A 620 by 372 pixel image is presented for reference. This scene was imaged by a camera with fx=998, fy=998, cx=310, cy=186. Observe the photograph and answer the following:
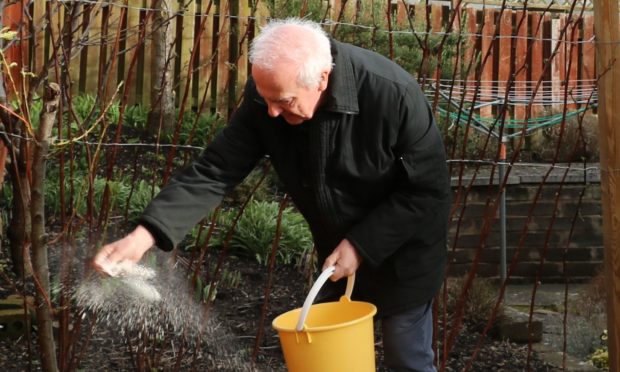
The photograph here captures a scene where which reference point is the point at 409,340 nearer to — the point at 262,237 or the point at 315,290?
the point at 315,290

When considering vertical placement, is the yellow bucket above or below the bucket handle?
below

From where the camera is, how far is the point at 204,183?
3.21m

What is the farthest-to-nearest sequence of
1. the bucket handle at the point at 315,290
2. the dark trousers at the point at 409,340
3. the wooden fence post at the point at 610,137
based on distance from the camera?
the wooden fence post at the point at 610,137 → the dark trousers at the point at 409,340 → the bucket handle at the point at 315,290

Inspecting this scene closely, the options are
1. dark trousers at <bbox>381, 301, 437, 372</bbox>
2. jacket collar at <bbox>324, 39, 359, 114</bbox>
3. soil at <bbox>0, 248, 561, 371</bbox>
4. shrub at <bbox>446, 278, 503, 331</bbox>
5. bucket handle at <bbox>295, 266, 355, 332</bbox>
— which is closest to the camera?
bucket handle at <bbox>295, 266, 355, 332</bbox>

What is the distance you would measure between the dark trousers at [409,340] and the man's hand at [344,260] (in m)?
0.35

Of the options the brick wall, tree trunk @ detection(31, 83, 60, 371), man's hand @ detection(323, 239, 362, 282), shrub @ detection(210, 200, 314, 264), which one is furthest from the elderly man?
the brick wall

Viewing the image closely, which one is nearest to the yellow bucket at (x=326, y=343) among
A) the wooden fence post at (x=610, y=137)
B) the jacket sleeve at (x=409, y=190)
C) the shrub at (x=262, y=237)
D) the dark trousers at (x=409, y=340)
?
the jacket sleeve at (x=409, y=190)

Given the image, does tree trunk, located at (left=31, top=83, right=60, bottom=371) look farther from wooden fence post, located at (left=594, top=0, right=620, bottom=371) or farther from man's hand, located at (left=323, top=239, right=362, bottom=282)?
wooden fence post, located at (left=594, top=0, right=620, bottom=371)

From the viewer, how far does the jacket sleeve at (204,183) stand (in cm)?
304

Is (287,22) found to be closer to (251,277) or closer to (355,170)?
(355,170)

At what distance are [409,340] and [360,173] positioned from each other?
2.02ft

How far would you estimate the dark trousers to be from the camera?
335 centimetres

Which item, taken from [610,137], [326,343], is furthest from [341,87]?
[610,137]

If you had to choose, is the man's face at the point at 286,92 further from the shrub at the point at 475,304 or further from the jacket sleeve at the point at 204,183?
the shrub at the point at 475,304
